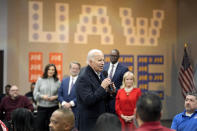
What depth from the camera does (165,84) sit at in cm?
914

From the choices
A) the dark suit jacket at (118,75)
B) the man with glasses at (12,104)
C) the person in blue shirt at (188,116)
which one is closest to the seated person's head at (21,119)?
the person in blue shirt at (188,116)

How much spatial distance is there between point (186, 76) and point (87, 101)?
18.3ft

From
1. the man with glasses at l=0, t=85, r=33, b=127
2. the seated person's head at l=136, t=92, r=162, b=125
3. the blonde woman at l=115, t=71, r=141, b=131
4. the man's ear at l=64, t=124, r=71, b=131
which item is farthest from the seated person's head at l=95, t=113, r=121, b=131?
the man with glasses at l=0, t=85, r=33, b=127

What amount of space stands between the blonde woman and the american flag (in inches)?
136

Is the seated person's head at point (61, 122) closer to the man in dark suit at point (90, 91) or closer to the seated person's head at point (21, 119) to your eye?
the man in dark suit at point (90, 91)

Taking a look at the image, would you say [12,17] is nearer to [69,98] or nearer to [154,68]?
[69,98]

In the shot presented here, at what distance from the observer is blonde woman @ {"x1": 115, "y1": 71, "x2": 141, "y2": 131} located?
17.0ft

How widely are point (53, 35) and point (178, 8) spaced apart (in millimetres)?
3532

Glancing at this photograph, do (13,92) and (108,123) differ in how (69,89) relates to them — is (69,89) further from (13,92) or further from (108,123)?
(108,123)

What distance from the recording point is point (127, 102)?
521cm

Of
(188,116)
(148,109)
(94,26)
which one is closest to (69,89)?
(188,116)

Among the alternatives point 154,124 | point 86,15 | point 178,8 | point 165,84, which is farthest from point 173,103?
point 154,124

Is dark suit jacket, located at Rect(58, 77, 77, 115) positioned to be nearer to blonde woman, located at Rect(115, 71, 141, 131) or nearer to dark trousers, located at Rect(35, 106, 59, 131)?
dark trousers, located at Rect(35, 106, 59, 131)

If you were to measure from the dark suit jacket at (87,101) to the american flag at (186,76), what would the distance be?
207 inches
